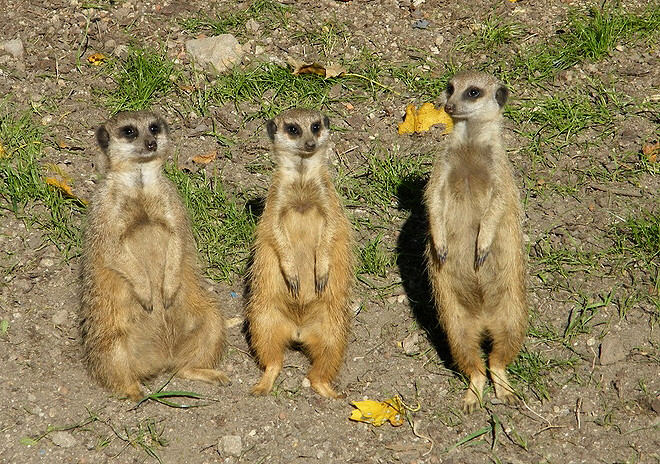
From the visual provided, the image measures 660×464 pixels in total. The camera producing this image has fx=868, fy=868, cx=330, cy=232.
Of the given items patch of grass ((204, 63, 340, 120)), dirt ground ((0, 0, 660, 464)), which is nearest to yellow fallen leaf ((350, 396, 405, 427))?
dirt ground ((0, 0, 660, 464))

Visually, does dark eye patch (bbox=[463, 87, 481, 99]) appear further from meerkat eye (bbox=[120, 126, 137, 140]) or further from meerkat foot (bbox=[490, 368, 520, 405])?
meerkat eye (bbox=[120, 126, 137, 140])

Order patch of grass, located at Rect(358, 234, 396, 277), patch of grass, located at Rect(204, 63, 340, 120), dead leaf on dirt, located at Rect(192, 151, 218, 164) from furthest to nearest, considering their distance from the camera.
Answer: patch of grass, located at Rect(204, 63, 340, 120)
dead leaf on dirt, located at Rect(192, 151, 218, 164)
patch of grass, located at Rect(358, 234, 396, 277)

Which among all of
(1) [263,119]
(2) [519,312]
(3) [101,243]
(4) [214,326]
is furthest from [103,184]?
(2) [519,312]

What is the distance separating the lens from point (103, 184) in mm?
4605

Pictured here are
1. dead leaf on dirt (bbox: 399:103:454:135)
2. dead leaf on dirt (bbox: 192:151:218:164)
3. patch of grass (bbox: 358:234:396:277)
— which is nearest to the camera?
patch of grass (bbox: 358:234:396:277)

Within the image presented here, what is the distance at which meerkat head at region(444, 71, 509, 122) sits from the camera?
4570 millimetres

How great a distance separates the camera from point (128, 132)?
4527 mm

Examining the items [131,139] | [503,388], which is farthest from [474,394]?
[131,139]

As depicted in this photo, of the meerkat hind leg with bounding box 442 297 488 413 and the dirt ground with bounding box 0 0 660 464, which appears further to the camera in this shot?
the meerkat hind leg with bounding box 442 297 488 413

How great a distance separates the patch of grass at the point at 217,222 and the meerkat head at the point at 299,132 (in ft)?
2.98

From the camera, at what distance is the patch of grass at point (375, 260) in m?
5.34

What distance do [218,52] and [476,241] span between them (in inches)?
108

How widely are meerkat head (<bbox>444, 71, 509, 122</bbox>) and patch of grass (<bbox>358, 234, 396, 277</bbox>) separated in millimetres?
1112

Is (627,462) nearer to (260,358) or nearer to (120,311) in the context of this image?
(260,358)
